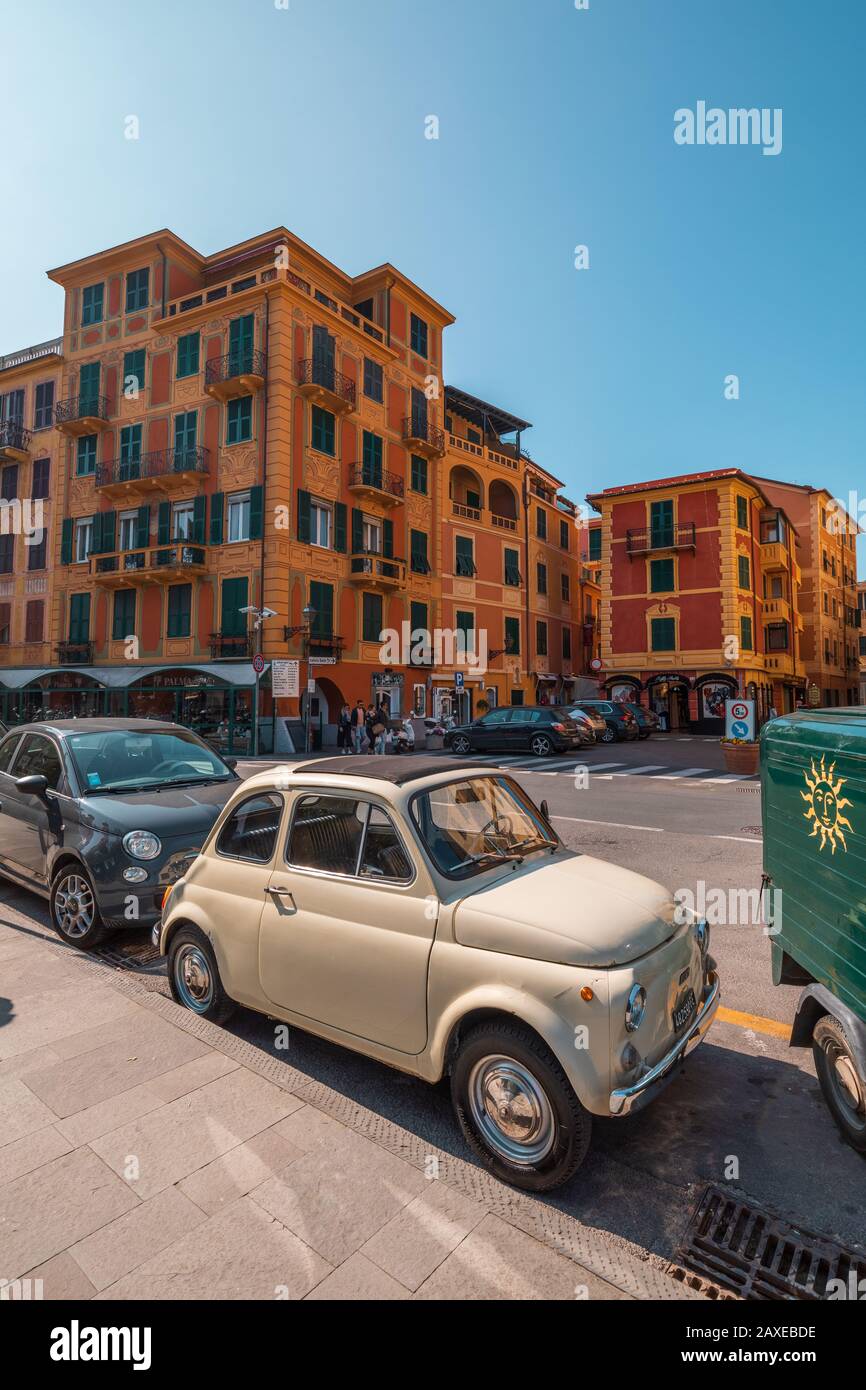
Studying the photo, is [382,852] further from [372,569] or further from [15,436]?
[15,436]

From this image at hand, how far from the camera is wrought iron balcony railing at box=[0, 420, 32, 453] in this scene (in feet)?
101

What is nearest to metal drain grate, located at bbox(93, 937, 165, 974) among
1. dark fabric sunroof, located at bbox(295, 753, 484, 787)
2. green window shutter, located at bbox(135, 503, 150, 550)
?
dark fabric sunroof, located at bbox(295, 753, 484, 787)

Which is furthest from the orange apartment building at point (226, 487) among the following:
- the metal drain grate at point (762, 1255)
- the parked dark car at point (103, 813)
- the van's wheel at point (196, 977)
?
the metal drain grate at point (762, 1255)

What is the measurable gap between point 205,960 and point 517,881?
2062mm

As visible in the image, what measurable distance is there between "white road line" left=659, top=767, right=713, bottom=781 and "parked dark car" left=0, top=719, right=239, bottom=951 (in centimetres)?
1225

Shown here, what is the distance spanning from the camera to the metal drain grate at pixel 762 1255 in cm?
223

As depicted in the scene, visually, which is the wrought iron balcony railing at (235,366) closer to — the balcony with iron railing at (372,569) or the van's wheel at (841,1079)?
the balcony with iron railing at (372,569)

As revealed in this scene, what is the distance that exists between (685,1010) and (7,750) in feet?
22.6

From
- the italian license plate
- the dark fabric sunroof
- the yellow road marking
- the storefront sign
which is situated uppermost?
the storefront sign

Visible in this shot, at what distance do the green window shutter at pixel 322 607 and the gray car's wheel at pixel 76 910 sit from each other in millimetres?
18963

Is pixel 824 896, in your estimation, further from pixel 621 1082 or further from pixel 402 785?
pixel 402 785

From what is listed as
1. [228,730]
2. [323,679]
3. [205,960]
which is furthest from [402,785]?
[323,679]

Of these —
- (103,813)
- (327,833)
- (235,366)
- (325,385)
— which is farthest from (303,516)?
(327,833)

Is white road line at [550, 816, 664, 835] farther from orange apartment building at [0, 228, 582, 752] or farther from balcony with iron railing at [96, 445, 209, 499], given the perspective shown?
balcony with iron railing at [96, 445, 209, 499]
